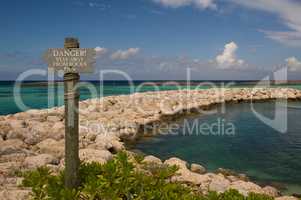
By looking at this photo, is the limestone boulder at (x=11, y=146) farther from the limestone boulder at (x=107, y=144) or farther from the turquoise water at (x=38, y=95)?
the turquoise water at (x=38, y=95)

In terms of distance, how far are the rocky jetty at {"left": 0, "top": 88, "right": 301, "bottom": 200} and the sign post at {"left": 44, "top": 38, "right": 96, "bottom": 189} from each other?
141 cm

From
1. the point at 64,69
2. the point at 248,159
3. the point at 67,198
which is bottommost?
the point at 248,159

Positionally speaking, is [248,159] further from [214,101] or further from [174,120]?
[214,101]

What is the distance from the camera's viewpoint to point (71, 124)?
205 inches

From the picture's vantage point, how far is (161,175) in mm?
5371

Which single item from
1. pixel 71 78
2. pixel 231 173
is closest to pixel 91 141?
pixel 231 173

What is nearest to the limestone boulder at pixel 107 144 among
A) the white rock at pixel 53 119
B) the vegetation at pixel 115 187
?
the white rock at pixel 53 119

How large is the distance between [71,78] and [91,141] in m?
6.86

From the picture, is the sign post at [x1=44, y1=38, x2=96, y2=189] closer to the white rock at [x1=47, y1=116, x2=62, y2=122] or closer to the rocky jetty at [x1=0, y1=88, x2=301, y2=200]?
the rocky jetty at [x1=0, y1=88, x2=301, y2=200]

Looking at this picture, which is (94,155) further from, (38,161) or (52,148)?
(52,148)

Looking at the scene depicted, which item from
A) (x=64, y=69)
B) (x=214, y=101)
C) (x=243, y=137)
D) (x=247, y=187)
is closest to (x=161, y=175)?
(x=64, y=69)

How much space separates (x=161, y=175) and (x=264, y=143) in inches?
401

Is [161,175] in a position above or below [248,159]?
above

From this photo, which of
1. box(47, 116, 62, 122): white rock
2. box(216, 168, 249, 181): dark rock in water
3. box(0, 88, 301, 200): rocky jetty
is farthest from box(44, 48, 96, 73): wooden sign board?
box(47, 116, 62, 122): white rock
